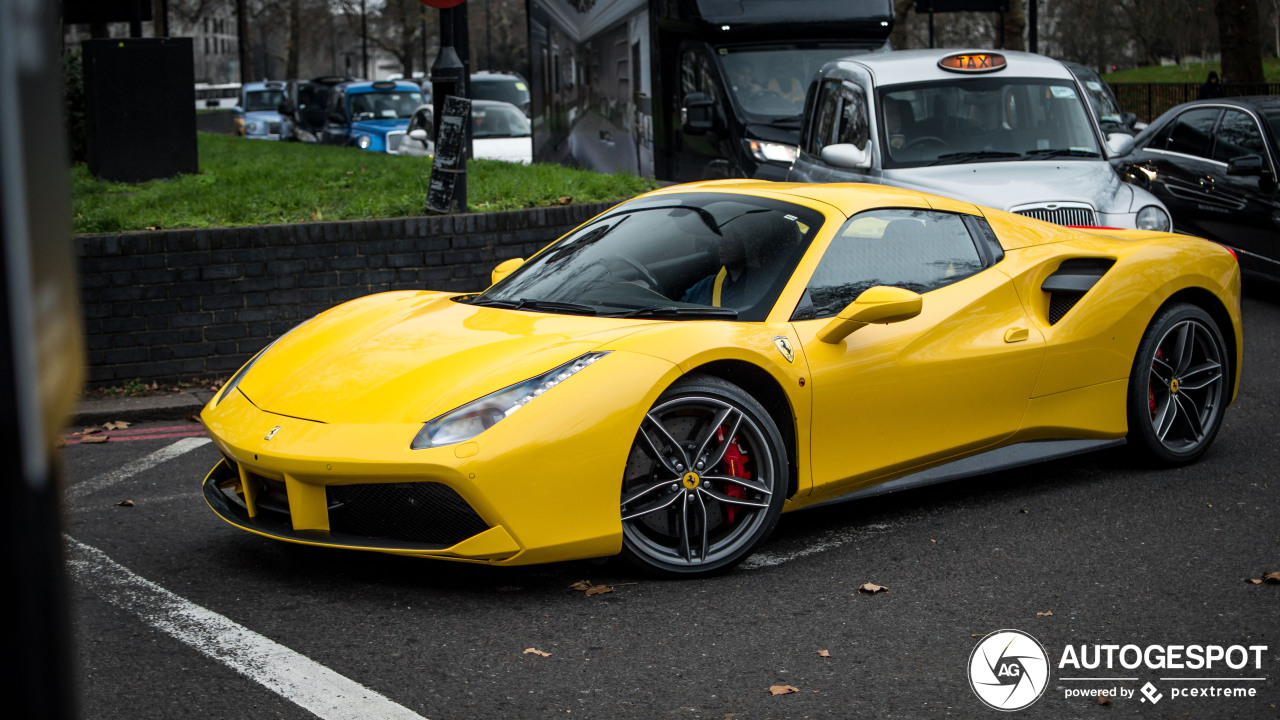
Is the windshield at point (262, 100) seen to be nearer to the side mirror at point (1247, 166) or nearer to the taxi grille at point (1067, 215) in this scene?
the side mirror at point (1247, 166)

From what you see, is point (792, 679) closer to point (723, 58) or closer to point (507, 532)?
point (507, 532)

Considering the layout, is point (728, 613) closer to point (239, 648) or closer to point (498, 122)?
point (239, 648)

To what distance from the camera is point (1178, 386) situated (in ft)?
18.2

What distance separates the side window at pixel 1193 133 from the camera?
1079 centimetres

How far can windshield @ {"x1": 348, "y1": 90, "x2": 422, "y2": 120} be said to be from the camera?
945 inches

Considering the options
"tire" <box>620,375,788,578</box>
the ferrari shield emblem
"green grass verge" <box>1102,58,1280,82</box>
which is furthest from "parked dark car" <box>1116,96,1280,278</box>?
"green grass verge" <box>1102,58,1280,82</box>

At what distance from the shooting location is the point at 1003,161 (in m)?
8.56

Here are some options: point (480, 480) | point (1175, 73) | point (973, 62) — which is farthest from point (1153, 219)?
point (1175, 73)

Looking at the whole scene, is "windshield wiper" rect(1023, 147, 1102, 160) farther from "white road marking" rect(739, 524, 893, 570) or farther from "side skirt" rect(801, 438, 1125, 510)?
"white road marking" rect(739, 524, 893, 570)

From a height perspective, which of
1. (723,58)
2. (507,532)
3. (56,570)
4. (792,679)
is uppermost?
(723,58)

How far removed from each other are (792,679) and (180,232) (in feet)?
18.3

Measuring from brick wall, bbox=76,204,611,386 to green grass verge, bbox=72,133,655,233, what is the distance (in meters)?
0.53

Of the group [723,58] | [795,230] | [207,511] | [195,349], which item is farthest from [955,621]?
[723,58]

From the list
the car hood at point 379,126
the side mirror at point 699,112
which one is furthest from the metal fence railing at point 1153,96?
the side mirror at point 699,112
